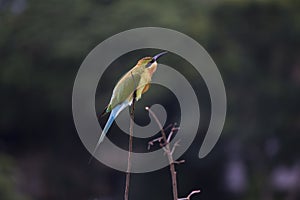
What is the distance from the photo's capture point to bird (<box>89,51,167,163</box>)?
1368 mm

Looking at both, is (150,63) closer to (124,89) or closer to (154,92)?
(124,89)

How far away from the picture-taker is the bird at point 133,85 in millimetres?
1368

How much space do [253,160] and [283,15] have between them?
59.4 inches

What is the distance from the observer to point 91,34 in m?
7.46

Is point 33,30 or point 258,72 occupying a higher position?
point 33,30

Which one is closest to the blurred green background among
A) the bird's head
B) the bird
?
the bird

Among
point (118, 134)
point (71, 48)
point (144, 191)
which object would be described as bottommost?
point (144, 191)

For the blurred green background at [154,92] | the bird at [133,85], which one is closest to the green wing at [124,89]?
the bird at [133,85]

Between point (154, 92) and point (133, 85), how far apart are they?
18.8 ft

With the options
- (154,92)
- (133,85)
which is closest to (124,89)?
(133,85)

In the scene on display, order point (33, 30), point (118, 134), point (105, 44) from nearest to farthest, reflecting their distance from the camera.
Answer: point (105, 44), point (118, 134), point (33, 30)

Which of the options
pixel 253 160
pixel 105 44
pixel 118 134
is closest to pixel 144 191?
pixel 118 134

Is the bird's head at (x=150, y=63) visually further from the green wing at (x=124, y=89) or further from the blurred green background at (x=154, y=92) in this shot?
the blurred green background at (x=154, y=92)

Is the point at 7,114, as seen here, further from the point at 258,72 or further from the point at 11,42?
the point at 258,72
